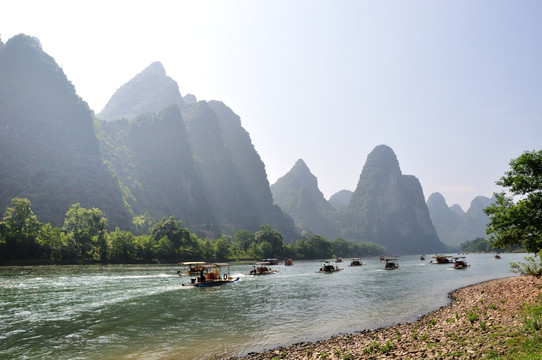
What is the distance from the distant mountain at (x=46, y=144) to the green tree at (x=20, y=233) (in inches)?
2157

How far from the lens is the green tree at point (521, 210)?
82.4ft

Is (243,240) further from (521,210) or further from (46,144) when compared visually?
(521,210)

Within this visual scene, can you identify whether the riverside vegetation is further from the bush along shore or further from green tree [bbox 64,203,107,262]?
the bush along shore

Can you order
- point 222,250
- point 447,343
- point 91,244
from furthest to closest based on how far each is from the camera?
1. point 222,250
2. point 91,244
3. point 447,343

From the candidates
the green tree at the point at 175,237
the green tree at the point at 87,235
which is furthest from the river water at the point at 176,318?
the green tree at the point at 175,237

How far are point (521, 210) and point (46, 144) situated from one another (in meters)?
190

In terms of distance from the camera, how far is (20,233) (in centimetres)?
7250

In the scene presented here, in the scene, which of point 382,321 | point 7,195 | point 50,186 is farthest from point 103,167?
point 382,321

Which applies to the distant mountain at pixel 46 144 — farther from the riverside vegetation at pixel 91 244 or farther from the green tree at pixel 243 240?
the green tree at pixel 243 240

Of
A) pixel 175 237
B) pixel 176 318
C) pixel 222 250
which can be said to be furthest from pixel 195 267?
pixel 222 250

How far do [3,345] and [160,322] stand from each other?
917 centimetres

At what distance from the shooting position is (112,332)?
811 inches

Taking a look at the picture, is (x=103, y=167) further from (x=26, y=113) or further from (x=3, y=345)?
(x=3, y=345)

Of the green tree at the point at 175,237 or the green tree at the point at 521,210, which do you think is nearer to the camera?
the green tree at the point at 521,210
